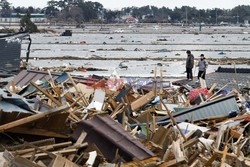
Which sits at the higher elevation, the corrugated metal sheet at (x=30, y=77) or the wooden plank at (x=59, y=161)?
the wooden plank at (x=59, y=161)

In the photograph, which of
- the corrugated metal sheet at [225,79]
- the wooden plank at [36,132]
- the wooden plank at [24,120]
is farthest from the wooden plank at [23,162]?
the corrugated metal sheet at [225,79]

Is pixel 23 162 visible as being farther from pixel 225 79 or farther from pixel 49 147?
pixel 225 79

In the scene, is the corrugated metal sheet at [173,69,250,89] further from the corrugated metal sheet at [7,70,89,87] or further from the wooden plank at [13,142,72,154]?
the wooden plank at [13,142,72,154]

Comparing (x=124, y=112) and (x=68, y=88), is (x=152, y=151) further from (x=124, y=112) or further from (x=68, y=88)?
(x=68, y=88)

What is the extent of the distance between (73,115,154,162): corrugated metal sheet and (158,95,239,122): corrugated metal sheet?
216 cm

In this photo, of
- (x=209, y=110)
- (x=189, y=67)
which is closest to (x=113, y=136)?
(x=209, y=110)

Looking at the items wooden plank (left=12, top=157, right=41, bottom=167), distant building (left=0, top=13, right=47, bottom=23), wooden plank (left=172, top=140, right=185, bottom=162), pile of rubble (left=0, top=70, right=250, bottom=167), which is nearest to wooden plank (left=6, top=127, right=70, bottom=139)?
pile of rubble (left=0, top=70, right=250, bottom=167)

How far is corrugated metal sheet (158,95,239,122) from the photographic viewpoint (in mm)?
10508

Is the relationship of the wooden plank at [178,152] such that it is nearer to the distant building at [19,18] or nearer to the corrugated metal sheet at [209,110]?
the corrugated metal sheet at [209,110]

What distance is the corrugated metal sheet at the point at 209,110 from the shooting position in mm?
10508

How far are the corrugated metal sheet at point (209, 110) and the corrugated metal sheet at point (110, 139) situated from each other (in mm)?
2164

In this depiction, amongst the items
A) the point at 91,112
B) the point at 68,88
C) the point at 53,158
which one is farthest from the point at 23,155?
the point at 68,88

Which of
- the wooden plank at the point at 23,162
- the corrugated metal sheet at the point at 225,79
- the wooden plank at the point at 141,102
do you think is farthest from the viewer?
the corrugated metal sheet at the point at 225,79

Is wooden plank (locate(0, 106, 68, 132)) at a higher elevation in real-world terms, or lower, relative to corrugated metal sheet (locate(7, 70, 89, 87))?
higher
